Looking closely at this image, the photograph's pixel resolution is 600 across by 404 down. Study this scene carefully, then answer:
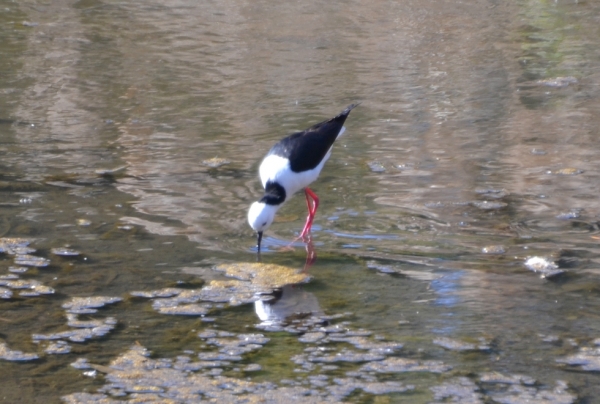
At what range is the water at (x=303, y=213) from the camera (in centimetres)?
350

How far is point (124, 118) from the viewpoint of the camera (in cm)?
712

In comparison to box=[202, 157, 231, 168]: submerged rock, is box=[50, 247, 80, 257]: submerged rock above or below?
below

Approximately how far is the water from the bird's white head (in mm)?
137

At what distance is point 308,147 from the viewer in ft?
18.1

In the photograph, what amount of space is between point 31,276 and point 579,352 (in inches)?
99.1

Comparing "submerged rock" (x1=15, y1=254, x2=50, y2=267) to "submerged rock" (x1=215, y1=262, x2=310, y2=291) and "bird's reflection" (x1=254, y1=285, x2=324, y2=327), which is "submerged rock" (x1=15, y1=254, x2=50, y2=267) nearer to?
"submerged rock" (x1=215, y1=262, x2=310, y2=291)

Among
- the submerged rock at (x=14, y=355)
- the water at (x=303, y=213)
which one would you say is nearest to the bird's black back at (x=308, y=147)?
the water at (x=303, y=213)

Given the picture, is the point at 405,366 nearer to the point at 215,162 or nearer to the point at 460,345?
the point at 460,345

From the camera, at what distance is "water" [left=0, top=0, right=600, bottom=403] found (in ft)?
11.5

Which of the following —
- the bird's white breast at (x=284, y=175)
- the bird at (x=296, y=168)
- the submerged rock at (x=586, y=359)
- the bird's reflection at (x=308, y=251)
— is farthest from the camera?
the bird's white breast at (x=284, y=175)

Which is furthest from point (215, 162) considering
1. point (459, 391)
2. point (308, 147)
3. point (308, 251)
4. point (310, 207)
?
point (459, 391)

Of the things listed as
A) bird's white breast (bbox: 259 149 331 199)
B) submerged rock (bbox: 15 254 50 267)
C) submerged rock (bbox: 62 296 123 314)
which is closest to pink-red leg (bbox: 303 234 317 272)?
bird's white breast (bbox: 259 149 331 199)

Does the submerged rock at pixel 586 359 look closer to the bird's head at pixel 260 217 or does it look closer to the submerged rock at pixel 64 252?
the bird's head at pixel 260 217

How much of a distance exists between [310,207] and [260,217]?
65cm
